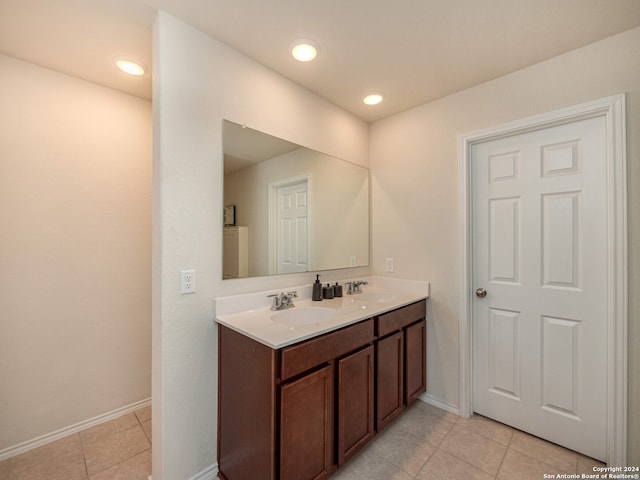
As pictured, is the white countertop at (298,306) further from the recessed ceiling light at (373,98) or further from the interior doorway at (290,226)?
the recessed ceiling light at (373,98)

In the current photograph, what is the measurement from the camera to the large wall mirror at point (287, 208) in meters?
1.73

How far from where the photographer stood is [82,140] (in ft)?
6.42

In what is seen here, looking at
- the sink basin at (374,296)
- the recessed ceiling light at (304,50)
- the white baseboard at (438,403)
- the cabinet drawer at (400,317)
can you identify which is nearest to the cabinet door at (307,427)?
the cabinet drawer at (400,317)

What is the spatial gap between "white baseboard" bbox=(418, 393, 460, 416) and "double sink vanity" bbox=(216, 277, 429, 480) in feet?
1.20

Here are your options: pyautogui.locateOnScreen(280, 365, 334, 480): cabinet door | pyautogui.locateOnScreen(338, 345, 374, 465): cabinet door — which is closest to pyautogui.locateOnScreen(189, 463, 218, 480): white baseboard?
pyautogui.locateOnScreen(280, 365, 334, 480): cabinet door

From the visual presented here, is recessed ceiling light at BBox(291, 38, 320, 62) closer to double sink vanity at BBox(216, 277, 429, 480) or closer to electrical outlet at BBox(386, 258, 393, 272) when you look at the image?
double sink vanity at BBox(216, 277, 429, 480)

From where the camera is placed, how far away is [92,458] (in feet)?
5.61

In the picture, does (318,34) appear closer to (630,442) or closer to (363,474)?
(363,474)

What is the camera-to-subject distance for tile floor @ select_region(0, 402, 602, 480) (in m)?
1.59

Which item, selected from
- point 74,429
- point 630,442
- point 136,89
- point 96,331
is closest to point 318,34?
point 136,89

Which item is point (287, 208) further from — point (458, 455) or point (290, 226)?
point (458, 455)

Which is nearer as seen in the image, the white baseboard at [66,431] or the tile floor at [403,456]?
the tile floor at [403,456]

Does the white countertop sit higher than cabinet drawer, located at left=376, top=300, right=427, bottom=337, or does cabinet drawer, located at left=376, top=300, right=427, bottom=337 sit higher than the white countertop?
the white countertop

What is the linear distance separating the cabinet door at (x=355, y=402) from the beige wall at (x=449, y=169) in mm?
842
